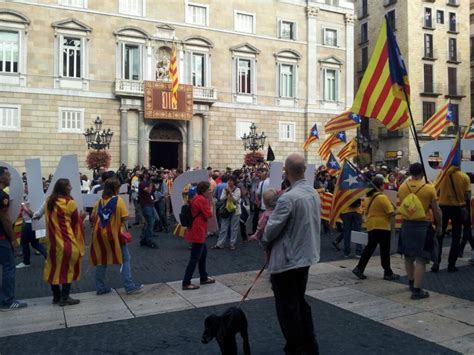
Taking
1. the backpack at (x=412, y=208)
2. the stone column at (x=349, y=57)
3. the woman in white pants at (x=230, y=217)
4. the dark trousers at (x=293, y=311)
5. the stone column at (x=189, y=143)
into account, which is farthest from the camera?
the stone column at (x=349, y=57)

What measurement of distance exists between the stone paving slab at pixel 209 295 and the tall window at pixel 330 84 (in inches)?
1144

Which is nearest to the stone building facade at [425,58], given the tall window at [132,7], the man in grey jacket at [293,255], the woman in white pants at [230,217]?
the tall window at [132,7]

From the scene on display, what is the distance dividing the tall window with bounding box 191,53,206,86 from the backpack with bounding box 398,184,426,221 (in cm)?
2501

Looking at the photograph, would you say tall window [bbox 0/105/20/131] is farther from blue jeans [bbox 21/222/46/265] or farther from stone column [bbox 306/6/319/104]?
stone column [bbox 306/6/319/104]

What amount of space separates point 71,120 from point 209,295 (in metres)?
22.8

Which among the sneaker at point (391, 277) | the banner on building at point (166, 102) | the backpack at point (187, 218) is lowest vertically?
the sneaker at point (391, 277)

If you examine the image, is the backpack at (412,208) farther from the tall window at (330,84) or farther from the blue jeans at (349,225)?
the tall window at (330,84)

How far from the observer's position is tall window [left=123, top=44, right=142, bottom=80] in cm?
2855

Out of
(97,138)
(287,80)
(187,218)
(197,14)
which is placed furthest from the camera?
(287,80)

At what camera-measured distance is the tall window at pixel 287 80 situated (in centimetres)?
3316

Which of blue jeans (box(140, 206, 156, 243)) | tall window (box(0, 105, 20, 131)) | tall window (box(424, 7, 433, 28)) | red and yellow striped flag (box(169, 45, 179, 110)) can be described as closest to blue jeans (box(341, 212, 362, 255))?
blue jeans (box(140, 206, 156, 243))

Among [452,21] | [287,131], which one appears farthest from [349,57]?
[452,21]

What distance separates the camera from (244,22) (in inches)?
1254

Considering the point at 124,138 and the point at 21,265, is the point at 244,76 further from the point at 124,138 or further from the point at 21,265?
the point at 21,265
